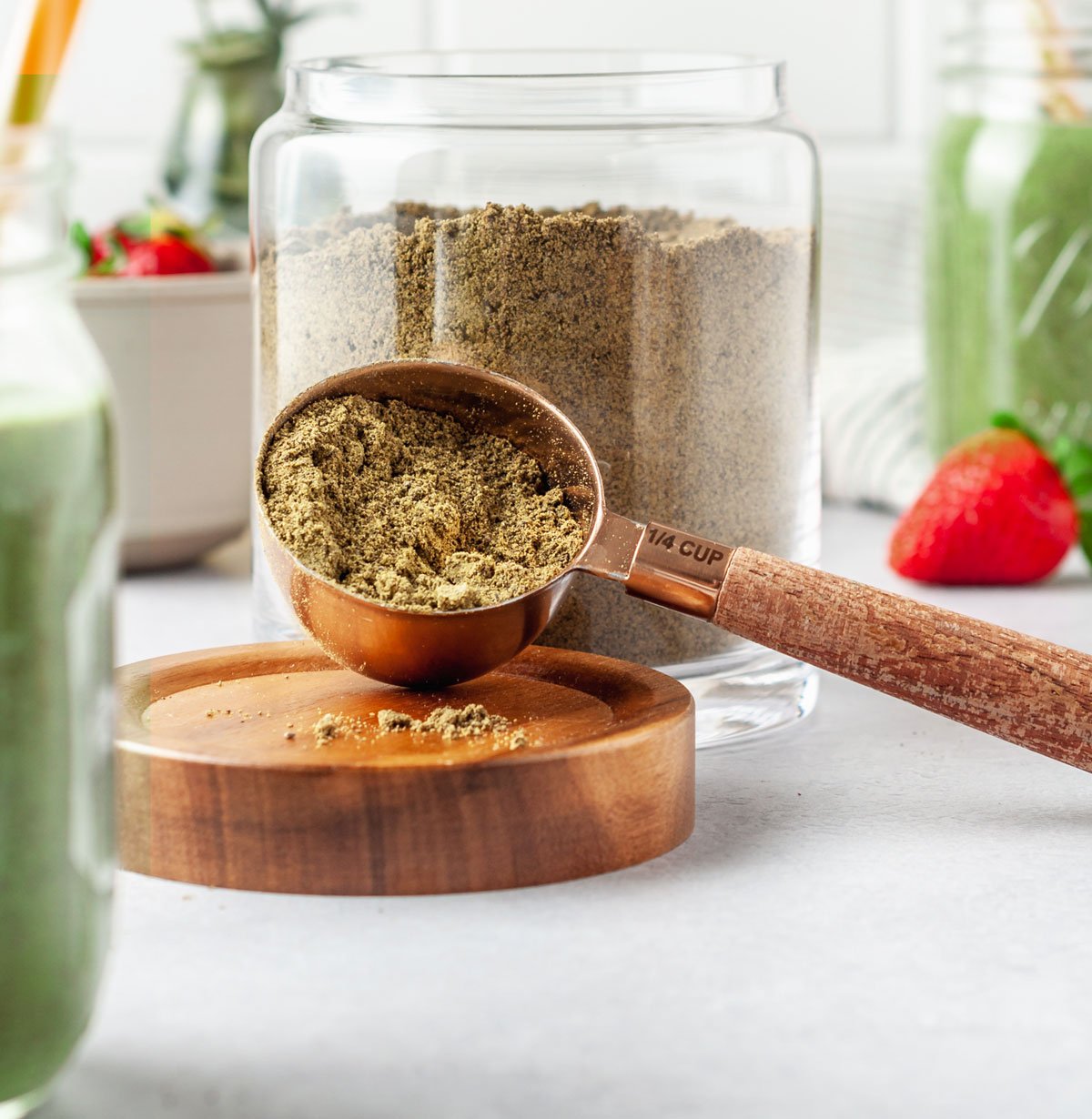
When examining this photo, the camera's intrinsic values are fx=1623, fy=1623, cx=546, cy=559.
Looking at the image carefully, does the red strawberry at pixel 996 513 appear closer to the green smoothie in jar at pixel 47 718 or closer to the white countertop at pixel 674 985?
the white countertop at pixel 674 985

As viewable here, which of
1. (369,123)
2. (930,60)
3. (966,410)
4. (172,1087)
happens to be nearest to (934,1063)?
(172,1087)

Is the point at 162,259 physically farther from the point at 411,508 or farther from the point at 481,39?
the point at 481,39

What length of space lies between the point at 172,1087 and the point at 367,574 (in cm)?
23

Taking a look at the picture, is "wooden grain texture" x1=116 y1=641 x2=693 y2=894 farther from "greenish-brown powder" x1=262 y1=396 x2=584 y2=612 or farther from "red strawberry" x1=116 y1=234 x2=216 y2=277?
"red strawberry" x1=116 y1=234 x2=216 y2=277

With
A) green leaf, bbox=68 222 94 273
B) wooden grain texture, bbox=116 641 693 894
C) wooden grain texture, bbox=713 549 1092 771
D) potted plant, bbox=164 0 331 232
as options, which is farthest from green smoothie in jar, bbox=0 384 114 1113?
potted plant, bbox=164 0 331 232

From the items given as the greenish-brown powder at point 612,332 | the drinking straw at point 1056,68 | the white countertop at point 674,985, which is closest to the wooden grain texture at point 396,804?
the white countertop at point 674,985

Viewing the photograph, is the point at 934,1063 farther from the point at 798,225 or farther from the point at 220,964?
the point at 798,225

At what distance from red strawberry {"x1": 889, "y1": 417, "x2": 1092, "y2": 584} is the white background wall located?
2.71ft

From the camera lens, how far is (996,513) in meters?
0.98

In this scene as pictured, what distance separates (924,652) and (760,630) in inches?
2.4

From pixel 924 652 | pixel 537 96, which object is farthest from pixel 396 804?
pixel 537 96

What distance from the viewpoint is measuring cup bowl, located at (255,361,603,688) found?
583 millimetres

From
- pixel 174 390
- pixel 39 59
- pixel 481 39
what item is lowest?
pixel 174 390

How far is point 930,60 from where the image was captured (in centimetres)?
171
